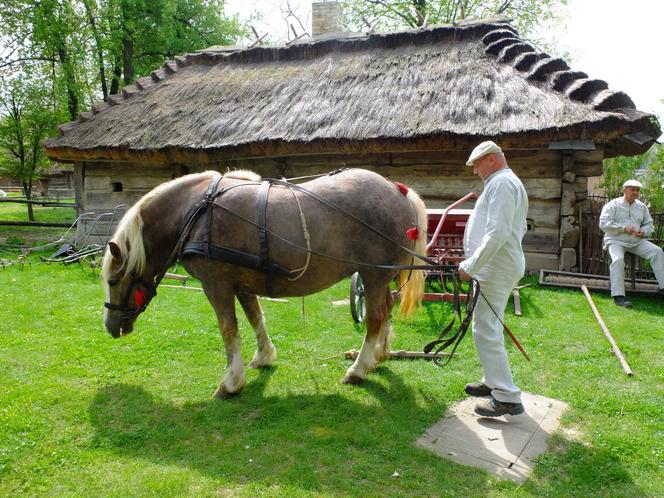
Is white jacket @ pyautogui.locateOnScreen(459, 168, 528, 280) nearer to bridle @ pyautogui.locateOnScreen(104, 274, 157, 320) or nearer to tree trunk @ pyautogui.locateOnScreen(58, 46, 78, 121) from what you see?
bridle @ pyautogui.locateOnScreen(104, 274, 157, 320)

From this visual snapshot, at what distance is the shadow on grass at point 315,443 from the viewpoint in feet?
9.09

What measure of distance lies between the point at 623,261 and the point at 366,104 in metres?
4.89

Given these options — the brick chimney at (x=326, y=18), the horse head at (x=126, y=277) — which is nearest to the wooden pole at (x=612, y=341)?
the horse head at (x=126, y=277)

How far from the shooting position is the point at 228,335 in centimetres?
387

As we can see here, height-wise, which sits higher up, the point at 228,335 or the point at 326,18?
the point at 326,18

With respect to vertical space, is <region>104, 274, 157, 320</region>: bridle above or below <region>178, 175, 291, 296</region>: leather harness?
below

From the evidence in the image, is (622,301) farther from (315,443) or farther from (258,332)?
(315,443)

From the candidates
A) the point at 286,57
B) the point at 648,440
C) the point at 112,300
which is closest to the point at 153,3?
the point at 286,57

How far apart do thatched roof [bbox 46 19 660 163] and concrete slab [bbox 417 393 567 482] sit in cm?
464


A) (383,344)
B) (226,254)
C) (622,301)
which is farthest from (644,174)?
(226,254)

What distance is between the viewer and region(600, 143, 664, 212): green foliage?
12141 mm

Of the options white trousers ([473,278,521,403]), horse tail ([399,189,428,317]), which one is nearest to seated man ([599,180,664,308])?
horse tail ([399,189,428,317])

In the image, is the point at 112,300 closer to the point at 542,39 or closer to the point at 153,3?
the point at 153,3

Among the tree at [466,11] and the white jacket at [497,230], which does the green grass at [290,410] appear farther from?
the tree at [466,11]
